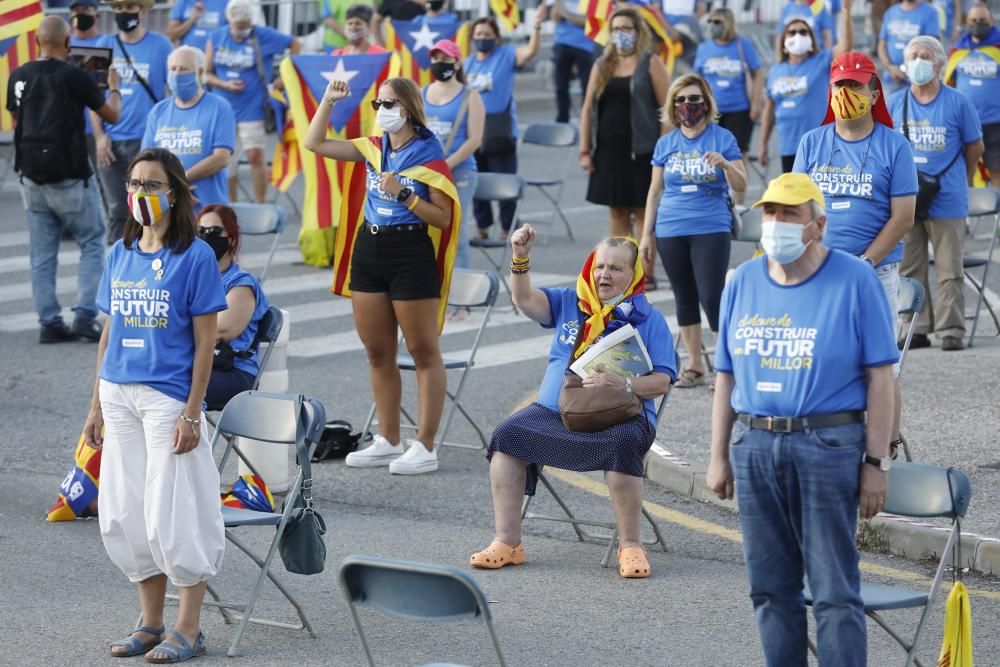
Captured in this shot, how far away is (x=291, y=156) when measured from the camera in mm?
15781

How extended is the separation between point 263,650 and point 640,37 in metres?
7.21

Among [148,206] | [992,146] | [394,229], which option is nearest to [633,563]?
[394,229]

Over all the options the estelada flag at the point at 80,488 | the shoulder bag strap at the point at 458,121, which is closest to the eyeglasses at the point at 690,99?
the shoulder bag strap at the point at 458,121

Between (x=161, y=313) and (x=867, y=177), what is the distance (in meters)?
3.60

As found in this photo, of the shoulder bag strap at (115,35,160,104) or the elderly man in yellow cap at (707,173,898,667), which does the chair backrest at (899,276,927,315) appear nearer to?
the elderly man in yellow cap at (707,173,898,667)

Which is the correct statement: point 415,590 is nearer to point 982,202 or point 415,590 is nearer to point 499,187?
point 982,202

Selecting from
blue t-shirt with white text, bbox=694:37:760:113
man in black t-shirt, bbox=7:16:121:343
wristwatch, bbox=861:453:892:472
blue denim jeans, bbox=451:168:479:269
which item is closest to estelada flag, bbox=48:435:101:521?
wristwatch, bbox=861:453:892:472

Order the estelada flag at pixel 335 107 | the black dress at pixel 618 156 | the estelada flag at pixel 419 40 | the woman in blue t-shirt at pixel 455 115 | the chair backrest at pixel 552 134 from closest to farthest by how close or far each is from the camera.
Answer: the woman in blue t-shirt at pixel 455 115, the black dress at pixel 618 156, the estelada flag at pixel 335 107, the estelada flag at pixel 419 40, the chair backrest at pixel 552 134

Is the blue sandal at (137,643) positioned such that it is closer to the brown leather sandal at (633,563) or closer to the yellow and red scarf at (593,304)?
the brown leather sandal at (633,563)

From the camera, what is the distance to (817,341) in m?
5.25

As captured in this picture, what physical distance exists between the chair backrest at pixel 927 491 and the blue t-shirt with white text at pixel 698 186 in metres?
4.78

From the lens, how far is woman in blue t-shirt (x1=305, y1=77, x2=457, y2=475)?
8.84m

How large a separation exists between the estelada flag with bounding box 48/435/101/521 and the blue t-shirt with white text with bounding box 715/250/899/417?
375cm

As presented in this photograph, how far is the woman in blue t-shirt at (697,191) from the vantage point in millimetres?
10242
